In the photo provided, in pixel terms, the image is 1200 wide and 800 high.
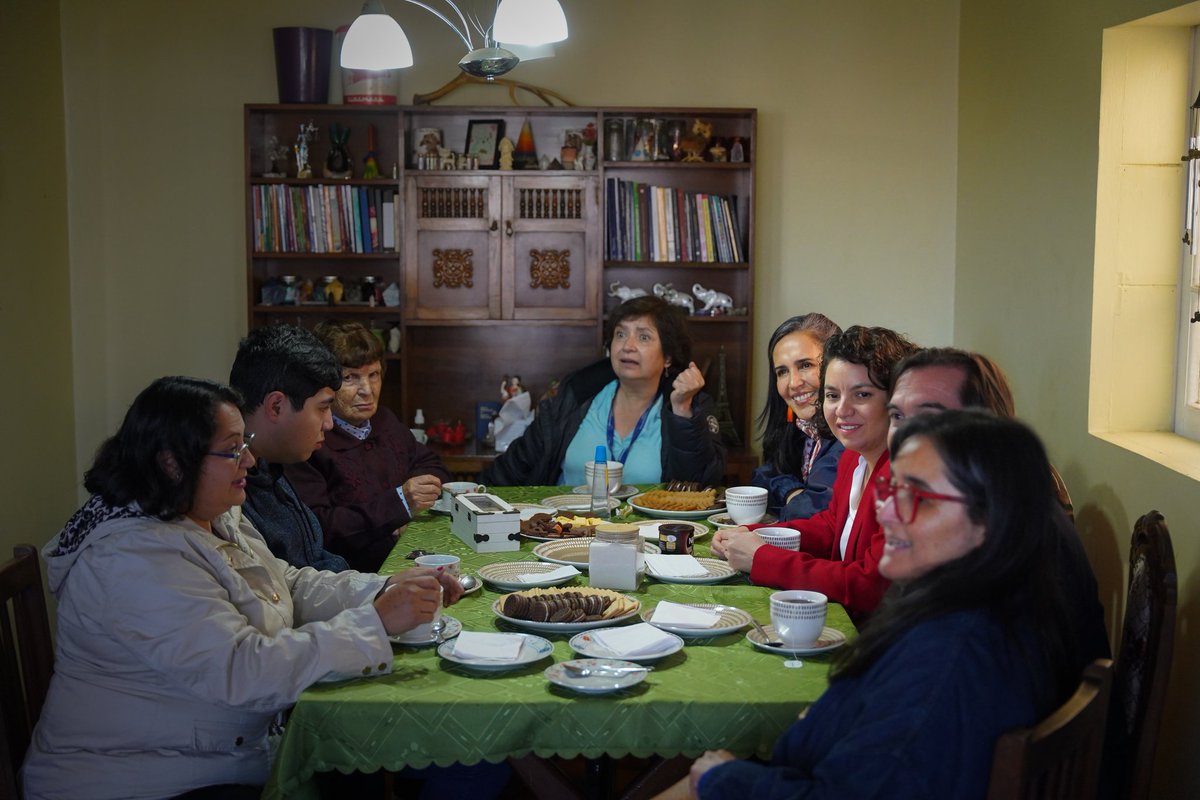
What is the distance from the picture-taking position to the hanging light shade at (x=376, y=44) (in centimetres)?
320

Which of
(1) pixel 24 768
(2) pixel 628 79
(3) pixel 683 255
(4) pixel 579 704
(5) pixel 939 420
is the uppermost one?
(2) pixel 628 79

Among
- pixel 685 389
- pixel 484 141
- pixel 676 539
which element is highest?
pixel 484 141

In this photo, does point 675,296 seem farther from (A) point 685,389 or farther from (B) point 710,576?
(B) point 710,576

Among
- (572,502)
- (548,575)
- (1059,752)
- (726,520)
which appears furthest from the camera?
(572,502)

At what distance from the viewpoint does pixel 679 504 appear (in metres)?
3.31

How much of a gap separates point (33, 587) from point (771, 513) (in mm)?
1977

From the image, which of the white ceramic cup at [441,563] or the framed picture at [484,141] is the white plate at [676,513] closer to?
the white ceramic cup at [441,563]

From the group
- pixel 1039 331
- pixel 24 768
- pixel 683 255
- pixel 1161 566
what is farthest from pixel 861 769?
pixel 683 255

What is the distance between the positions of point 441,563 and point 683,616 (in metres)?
0.54

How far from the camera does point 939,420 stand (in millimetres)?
1615

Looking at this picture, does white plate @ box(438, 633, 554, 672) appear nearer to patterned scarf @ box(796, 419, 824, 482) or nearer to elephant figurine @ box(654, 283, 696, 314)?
patterned scarf @ box(796, 419, 824, 482)

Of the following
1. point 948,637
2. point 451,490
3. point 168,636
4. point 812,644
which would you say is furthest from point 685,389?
point 948,637

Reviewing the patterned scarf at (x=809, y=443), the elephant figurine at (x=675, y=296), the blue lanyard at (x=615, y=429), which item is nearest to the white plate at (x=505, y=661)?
the patterned scarf at (x=809, y=443)

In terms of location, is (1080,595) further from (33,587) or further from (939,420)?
(33,587)
